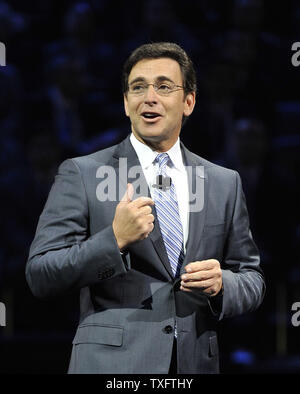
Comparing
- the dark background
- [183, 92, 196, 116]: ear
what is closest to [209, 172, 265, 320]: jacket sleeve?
[183, 92, 196, 116]: ear

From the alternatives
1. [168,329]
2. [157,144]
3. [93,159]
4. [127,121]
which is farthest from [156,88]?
[127,121]

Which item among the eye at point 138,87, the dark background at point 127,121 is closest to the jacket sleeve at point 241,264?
the eye at point 138,87

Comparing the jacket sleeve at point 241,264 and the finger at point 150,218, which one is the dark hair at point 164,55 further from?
the finger at point 150,218

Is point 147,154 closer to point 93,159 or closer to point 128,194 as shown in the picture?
point 93,159

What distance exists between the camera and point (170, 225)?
1693mm

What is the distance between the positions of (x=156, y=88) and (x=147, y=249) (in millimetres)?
420

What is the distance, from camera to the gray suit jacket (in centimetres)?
158

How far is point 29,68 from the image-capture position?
4016 mm

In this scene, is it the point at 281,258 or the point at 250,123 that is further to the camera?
the point at 250,123

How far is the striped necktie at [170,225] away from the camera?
5.51 feet
